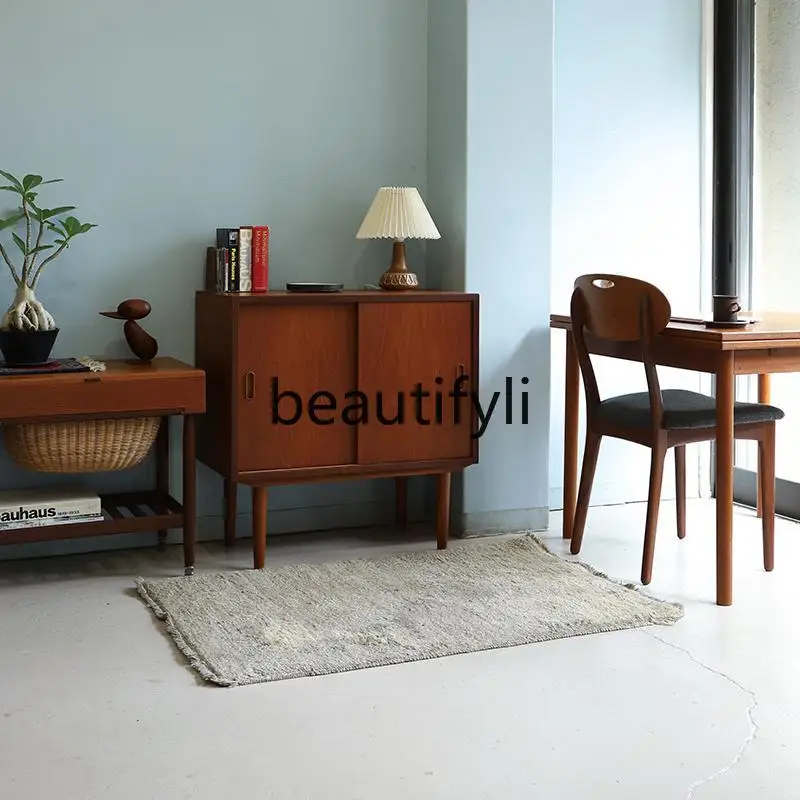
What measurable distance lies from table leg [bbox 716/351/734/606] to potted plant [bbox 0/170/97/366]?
200cm

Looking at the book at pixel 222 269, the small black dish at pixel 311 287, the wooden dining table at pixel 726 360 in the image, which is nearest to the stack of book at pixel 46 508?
the book at pixel 222 269

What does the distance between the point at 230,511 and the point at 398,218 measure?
3.80ft

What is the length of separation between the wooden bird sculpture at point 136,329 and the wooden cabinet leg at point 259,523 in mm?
567

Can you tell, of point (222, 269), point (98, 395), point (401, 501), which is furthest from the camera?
point (401, 501)

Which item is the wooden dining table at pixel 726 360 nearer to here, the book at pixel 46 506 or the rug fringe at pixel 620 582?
the rug fringe at pixel 620 582

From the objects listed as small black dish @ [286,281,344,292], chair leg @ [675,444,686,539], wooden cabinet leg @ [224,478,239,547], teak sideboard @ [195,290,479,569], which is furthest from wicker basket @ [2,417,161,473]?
chair leg @ [675,444,686,539]

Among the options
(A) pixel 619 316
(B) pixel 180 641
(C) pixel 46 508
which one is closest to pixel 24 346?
(C) pixel 46 508

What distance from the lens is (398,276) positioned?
394 cm

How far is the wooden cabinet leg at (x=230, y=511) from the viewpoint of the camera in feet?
12.7

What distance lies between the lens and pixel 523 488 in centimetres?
421

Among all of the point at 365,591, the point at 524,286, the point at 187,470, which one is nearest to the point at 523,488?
the point at 524,286

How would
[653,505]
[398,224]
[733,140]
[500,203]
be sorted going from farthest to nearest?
1. [733,140]
2. [500,203]
3. [398,224]
4. [653,505]

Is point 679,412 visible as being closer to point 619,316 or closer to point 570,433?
point 619,316

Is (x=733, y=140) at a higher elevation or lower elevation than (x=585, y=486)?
higher
